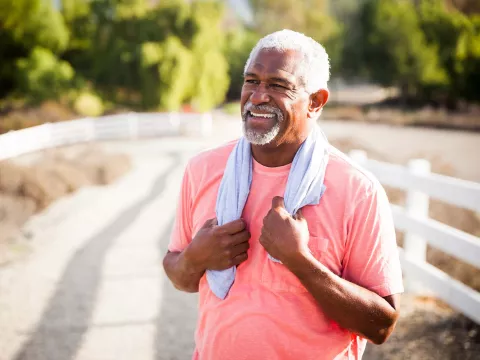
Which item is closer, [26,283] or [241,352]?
[241,352]

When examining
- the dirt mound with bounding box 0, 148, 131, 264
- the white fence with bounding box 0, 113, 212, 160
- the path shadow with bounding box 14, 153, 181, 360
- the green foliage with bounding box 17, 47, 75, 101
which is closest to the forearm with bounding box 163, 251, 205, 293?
the path shadow with bounding box 14, 153, 181, 360

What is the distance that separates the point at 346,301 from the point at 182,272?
0.65 meters

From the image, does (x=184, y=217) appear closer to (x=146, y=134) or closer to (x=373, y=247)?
(x=373, y=247)

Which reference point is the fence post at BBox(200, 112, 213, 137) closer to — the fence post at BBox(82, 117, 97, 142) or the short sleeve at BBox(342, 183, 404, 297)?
the fence post at BBox(82, 117, 97, 142)

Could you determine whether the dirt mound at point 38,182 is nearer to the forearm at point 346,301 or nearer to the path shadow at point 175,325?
the path shadow at point 175,325

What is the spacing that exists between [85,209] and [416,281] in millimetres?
6050

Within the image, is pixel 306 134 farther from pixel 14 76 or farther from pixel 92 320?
pixel 14 76

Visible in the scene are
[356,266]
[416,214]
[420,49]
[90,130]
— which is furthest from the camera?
[420,49]

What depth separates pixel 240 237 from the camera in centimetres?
181

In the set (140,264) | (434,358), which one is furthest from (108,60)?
(434,358)

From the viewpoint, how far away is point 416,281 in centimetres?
507

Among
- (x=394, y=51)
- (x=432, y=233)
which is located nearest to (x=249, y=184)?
(x=432, y=233)

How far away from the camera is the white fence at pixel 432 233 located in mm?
4066

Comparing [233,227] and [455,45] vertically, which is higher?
[455,45]
